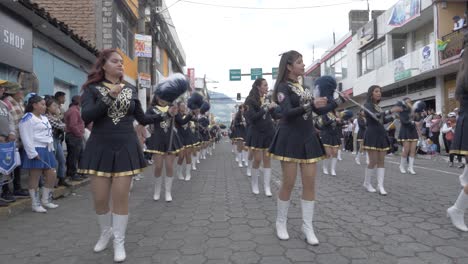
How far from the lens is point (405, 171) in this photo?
1023 centimetres

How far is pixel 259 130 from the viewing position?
7.37 m

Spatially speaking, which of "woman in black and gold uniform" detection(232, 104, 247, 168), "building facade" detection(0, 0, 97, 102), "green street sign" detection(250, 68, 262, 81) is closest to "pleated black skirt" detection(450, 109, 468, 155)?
"woman in black and gold uniform" detection(232, 104, 247, 168)

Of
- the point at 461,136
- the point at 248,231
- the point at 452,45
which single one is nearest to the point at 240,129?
the point at 248,231

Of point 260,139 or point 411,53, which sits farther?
point 411,53

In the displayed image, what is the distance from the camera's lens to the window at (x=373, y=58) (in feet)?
91.5

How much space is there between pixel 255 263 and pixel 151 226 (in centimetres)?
193

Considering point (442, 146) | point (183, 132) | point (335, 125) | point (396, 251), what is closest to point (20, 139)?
point (183, 132)

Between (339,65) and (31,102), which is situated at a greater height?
(339,65)

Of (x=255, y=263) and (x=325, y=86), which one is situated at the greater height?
(x=325, y=86)

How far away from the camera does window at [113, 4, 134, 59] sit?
52.3ft

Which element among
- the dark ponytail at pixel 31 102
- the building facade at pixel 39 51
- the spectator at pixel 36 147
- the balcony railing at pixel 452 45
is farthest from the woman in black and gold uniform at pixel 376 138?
the balcony railing at pixel 452 45

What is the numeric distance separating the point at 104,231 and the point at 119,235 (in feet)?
1.23

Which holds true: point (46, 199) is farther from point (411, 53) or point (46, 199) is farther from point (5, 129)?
point (411, 53)

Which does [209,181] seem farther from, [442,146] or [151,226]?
[442,146]
